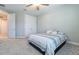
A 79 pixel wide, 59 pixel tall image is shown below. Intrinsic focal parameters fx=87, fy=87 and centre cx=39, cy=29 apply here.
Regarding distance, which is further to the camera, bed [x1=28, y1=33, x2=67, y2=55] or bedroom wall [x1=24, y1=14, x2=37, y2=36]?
bedroom wall [x1=24, y1=14, x2=37, y2=36]

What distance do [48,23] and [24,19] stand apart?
77 centimetres

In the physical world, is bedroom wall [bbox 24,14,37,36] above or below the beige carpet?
above

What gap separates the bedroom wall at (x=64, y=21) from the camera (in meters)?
2.15

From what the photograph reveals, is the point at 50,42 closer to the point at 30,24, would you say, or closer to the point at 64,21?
the point at 64,21

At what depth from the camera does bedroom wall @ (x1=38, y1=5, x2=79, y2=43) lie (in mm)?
2146

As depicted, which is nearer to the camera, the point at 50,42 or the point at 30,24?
the point at 50,42

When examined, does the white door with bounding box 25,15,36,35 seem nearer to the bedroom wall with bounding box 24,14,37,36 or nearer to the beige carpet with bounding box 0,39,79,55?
the bedroom wall with bounding box 24,14,37,36

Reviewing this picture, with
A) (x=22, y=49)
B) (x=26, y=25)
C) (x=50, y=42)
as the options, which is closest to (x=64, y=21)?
(x=50, y=42)

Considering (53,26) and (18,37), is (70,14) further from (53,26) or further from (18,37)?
(18,37)

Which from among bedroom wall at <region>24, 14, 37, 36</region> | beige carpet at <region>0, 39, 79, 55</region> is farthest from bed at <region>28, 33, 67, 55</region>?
bedroom wall at <region>24, 14, 37, 36</region>

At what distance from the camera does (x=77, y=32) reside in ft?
7.09

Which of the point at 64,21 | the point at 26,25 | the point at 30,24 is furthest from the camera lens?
the point at 26,25

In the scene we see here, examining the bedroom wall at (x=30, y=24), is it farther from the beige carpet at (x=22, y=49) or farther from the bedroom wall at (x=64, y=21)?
the beige carpet at (x=22, y=49)

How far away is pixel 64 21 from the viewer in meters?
2.21
